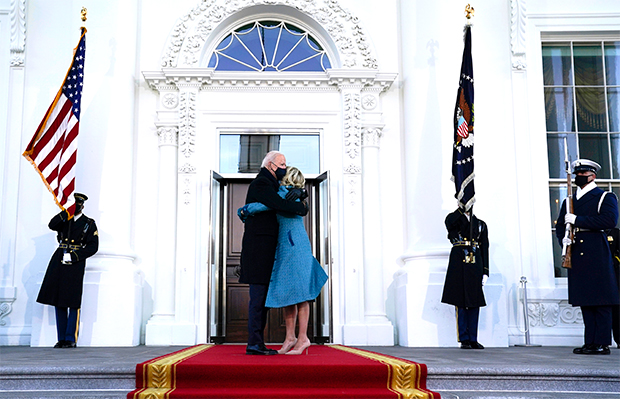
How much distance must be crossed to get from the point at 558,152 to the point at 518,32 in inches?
65.7

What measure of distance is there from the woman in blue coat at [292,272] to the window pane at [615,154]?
5.16 metres

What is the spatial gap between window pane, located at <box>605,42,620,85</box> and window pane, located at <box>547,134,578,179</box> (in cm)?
98

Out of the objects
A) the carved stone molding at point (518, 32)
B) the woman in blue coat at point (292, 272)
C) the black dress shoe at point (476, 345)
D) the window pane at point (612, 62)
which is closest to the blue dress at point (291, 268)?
the woman in blue coat at point (292, 272)

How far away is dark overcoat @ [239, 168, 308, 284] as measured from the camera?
5.06m

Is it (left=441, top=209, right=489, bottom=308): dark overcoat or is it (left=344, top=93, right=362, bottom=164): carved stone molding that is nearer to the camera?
(left=441, top=209, right=489, bottom=308): dark overcoat

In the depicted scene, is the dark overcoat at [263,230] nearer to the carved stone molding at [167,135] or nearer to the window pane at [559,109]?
the carved stone molding at [167,135]

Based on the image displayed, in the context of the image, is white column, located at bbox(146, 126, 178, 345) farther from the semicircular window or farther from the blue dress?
the blue dress

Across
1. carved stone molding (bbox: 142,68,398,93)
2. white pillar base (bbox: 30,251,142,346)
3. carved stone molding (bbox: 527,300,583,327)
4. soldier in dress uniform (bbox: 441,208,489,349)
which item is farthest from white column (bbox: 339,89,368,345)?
white pillar base (bbox: 30,251,142,346)

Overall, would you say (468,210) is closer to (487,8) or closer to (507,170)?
(507,170)

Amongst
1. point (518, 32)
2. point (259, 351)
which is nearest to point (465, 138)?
point (518, 32)

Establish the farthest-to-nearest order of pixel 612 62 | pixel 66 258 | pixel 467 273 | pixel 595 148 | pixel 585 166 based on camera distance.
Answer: pixel 612 62, pixel 595 148, pixel 66 258, pixel 467 273, pixel 585 166

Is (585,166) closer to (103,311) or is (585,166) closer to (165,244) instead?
(165,244)

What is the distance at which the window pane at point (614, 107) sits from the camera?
341 inches

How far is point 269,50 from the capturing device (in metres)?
9.05
